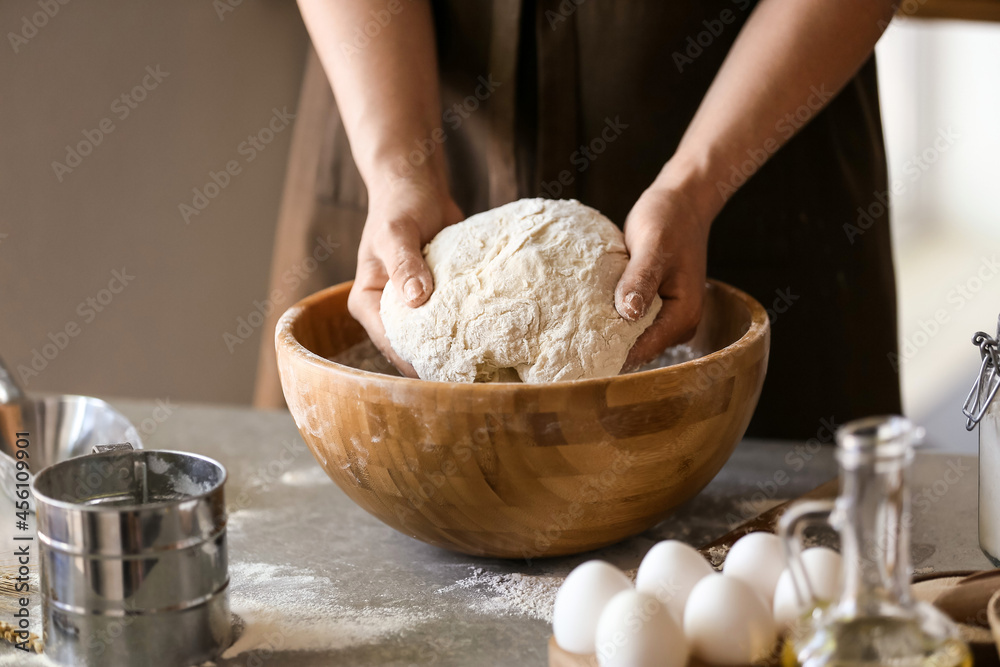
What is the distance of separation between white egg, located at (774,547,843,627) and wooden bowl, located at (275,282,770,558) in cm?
18

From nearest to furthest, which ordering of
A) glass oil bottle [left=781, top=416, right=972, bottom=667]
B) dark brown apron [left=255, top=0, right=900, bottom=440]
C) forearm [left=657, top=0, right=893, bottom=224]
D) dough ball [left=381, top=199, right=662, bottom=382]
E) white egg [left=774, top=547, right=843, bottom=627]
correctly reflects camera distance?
glass oil bottle [left=781, top=416, right=972, bottom=667]
white egg [left=774, top=547, right=843, bottom=627]
dough ball [left=381, top=199, right=662, bottom=382]
forearm [left=657, top=0, right=893, bottom=224]
dark brown apron [left=255, top=0, right=900, bottom=440]

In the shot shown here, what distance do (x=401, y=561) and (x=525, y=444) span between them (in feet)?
0.86

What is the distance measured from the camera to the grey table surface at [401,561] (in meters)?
0.78

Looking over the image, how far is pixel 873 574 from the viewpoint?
0.56 m

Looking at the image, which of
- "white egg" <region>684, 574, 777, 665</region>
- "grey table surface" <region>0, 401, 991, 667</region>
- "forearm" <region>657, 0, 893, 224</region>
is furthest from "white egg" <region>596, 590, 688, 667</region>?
"forearm" <region>657, 0, 893, 224</region>

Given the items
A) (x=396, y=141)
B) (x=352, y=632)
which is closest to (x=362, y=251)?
(x=396, y=141)

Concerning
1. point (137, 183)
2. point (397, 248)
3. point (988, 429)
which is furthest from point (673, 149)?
point (137, 183)

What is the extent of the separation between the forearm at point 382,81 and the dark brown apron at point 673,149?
87 millimetres

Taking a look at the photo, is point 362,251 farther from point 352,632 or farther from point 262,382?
point 262,382

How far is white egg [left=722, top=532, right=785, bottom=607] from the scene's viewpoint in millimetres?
675

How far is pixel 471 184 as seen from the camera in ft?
4.79

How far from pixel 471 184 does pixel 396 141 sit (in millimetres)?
325

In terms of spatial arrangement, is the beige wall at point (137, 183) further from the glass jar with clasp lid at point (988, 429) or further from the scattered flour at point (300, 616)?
the glass jar with clasp lid at point (988, 429)

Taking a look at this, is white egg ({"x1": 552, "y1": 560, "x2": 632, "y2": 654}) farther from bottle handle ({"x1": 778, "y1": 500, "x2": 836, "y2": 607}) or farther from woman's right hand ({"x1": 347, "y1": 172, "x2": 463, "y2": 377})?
woman's right hand ({"x1": 347, "y1": 172, "x2": 463, "y2": 377})
